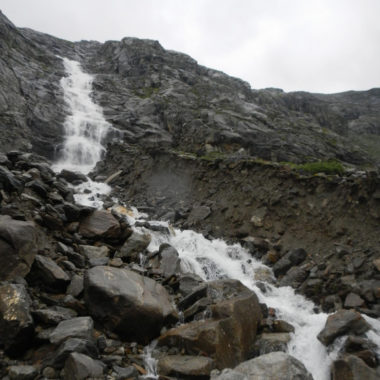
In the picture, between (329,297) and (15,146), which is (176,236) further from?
(15,146)

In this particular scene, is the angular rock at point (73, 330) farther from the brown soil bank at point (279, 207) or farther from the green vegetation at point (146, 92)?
the green vegetation at point (146, 92)

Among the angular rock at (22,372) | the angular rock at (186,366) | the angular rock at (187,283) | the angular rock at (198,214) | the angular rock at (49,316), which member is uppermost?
the angular rock at (198,214)

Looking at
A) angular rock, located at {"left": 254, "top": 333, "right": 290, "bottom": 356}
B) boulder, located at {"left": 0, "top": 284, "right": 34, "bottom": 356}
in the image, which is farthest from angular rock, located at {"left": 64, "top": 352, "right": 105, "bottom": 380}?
angular rock, located at {"left": 254, "top": 333, "right": 290, "bottom": 356}

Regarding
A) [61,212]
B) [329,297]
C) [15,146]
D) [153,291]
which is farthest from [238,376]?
[15,146]

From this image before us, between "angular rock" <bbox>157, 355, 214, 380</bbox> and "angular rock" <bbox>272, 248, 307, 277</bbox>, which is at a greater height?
"angular rock" <bbox>272, 248, 307, 277</bbox>

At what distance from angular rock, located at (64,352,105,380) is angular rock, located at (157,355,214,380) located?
1.44 meters

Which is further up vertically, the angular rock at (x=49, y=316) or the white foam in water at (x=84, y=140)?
the white foam in water at (x=84, y=140)

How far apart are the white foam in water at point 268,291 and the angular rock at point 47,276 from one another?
4.78 meters

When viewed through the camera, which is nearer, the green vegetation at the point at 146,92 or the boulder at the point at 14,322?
the boulder at the point at 14,322

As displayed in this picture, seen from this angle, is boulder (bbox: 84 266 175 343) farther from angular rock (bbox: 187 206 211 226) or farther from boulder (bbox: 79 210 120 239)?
angular rock (bbox: 187 206 211 226)

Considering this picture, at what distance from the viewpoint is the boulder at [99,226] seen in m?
10.8

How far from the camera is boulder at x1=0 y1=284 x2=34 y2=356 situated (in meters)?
5.84

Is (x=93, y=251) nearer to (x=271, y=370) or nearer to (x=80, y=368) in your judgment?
(x=80, y=368)

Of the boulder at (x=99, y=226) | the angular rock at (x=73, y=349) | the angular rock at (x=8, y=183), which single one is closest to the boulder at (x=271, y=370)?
the angular rock at (x=73, y=349)
